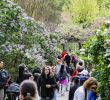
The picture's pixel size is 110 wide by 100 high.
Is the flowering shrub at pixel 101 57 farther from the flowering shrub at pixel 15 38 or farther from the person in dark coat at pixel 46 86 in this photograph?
the flowering shrub at pixel 15 38

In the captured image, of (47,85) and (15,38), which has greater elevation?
(47,85)

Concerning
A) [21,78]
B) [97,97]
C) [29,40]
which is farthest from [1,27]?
[97,97]

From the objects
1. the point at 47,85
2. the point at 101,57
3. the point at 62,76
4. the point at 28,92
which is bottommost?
the point at 62,76

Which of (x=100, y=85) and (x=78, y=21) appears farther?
(x=78, y=21)

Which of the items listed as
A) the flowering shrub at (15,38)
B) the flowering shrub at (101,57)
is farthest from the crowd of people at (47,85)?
→ the flowering shrub at (15,38)

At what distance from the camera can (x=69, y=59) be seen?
28.5 meters

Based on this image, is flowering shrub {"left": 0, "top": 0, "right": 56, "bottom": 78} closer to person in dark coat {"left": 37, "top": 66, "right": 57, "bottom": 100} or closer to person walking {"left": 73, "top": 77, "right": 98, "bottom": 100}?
person in dark coat {"left": 37, "top": 66, "right": 57, "bottom": 100}

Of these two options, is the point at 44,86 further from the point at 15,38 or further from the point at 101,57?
the point at 15,38

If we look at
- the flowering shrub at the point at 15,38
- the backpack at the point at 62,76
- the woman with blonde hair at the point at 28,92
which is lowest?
the backpack at the point at 62,76

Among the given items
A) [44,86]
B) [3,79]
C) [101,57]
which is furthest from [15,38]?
[101,57]

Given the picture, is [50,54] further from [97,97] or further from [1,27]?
[97,97]

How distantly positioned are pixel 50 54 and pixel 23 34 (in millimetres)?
4181

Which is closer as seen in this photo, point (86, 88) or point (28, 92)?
point (28, 92)

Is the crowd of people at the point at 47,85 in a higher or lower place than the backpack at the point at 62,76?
higher
